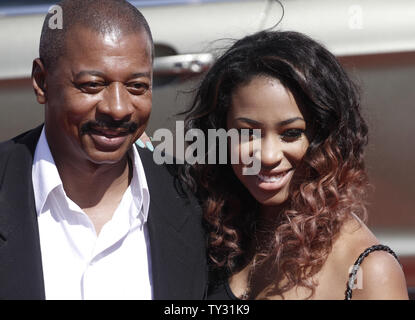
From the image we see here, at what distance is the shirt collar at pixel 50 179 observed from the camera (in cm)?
241

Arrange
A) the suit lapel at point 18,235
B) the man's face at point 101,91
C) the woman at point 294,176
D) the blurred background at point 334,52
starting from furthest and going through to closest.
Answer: the blurred background at point 334,52, the woman at point 294,176, the man's face at point 101,91, the suit lapel at point 18,235

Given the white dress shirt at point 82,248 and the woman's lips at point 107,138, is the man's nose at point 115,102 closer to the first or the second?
the woman's lips at point 107,138

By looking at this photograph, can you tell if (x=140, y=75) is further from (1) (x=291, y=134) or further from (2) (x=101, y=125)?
(1) (x=291, y=134)

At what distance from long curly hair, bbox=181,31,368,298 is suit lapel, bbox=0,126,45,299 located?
65cm

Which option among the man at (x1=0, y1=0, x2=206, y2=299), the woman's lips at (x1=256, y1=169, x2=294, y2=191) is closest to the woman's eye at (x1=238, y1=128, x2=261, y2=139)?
the woman's lips at (x1=256, y1=169, x2=294, y2=191)

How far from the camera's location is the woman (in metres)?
2.45

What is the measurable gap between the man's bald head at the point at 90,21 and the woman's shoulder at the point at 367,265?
0.96 metres

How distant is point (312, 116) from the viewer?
99.0 inches

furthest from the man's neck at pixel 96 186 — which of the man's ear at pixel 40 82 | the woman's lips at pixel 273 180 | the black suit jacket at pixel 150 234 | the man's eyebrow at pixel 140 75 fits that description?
the woman's lips at pixel 273 180

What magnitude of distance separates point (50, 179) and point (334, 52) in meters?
1.26

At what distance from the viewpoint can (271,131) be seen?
2.45 m

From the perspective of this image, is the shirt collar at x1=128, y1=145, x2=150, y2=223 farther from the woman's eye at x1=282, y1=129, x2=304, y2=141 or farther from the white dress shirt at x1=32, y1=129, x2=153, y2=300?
the woman's eye at x1=282, y1=129, x2=304, y2=141
